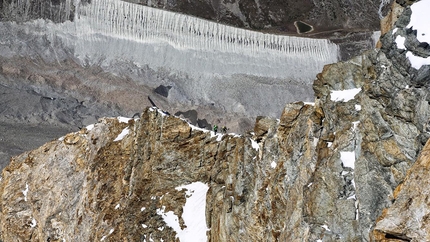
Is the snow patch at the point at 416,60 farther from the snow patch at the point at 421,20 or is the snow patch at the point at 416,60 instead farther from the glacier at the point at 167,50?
the glacier at the point at 167,50

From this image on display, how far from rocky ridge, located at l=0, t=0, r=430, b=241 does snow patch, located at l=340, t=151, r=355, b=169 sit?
0.9 inches

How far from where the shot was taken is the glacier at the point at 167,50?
1289 inches

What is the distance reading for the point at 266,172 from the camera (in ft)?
62.4

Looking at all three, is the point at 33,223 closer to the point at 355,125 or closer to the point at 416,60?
the point at 355,125

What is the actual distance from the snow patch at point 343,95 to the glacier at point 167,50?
17.1 meters

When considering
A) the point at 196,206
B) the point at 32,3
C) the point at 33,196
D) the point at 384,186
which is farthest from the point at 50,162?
the point at 384,186

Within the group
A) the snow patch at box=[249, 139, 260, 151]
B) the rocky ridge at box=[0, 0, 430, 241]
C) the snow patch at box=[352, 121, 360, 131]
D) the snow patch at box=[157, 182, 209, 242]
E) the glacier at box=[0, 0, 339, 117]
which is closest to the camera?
the rocky ridge at box=[0, 0, 430, 241]

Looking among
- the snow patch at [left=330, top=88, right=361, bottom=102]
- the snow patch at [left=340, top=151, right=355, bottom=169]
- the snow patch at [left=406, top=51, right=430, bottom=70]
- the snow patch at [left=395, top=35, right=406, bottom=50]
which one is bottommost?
the snow patch at [left=340, top=151, right=355, bottom=169]

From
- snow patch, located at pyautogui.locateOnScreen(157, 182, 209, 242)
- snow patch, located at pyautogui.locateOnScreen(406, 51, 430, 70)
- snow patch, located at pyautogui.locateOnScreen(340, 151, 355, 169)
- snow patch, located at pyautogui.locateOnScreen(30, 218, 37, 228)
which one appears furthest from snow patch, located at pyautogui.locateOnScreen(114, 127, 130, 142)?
snow patch, located at pyautogui.locateOnScreen(406, 51, 430, 70)

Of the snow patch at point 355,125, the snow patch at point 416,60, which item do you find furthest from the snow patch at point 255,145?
the snow patch at point 416,60

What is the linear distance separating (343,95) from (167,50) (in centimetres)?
1934

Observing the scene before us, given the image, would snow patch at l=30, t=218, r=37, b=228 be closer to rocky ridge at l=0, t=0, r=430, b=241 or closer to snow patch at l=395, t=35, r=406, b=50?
rocky ridge at l=0, t=0, r=430, b=241

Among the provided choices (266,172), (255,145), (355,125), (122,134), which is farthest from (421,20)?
(122,134)

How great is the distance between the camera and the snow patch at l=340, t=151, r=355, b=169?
14328 mm
